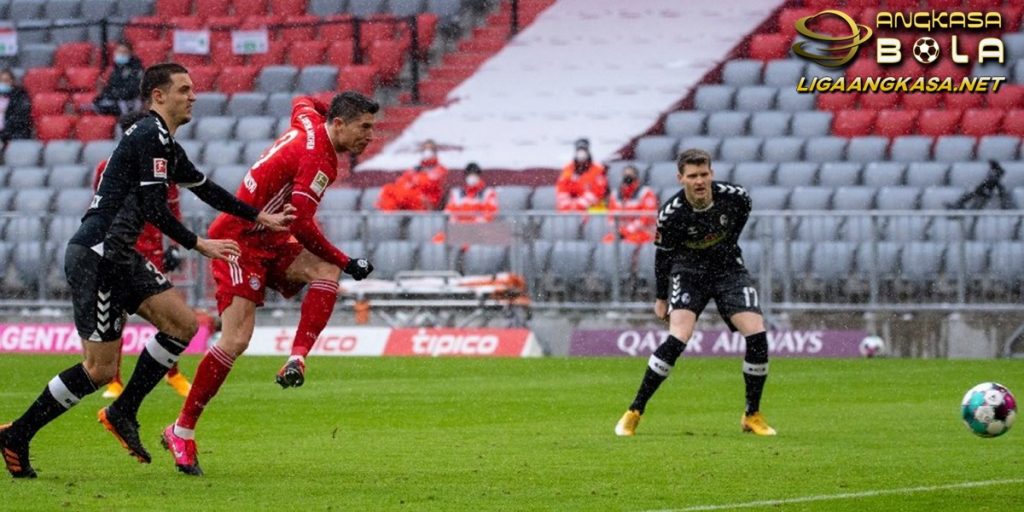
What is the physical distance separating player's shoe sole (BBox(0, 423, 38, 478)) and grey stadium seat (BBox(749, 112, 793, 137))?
64.4 ft

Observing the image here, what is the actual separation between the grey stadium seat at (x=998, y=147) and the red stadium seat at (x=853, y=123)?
1900mm

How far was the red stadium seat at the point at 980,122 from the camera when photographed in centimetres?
2764

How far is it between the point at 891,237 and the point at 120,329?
14342 millimetres

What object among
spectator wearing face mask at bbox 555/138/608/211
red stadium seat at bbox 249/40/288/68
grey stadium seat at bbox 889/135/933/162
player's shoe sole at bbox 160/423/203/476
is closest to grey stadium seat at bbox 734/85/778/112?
grey stadium seat at bbox 889/135/933/162

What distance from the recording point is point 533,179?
99.6 ft

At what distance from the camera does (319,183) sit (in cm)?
1141

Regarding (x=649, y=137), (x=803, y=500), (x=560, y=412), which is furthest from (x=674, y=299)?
(x=649, y=137)

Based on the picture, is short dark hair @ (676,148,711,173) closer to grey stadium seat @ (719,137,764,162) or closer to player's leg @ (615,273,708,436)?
player's leg @ (615,273,708,436)

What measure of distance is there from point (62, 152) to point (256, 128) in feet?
11.1

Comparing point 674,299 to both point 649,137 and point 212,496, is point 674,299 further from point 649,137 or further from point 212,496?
point 649,137

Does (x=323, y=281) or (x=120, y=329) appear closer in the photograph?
(x=120, y=329)

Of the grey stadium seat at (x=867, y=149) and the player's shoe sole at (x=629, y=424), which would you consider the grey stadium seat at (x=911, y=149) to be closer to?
the grey stadium seat at (x=867, y=149)

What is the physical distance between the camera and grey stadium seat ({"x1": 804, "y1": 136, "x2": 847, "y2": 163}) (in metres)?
28.0

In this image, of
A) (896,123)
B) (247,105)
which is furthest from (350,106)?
(247,105)
